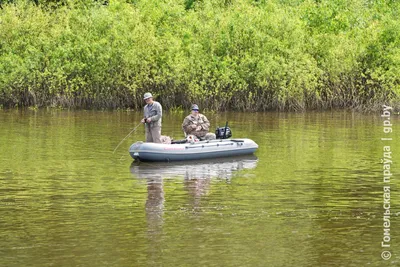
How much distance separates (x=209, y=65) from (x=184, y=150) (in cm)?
2062

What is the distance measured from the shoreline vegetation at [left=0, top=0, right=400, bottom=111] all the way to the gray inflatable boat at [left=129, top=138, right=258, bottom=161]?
57.5 feet

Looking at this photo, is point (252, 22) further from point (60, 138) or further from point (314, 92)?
point (60, 138)

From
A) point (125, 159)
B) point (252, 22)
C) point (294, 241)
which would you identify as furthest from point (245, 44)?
point (294, 241)

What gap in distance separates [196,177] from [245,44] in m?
24.1

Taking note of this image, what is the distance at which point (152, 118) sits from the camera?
23.5 m

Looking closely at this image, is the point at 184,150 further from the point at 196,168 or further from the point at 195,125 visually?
the point at 195,125

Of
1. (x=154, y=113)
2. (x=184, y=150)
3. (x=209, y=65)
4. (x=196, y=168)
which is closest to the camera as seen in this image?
(x=196, y=168)

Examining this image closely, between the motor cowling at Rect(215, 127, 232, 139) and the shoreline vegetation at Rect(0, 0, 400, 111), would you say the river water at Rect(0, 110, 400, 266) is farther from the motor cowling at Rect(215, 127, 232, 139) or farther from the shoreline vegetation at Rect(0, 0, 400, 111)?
the shoreline vegetation at Rect(0, 0, 400, 111)

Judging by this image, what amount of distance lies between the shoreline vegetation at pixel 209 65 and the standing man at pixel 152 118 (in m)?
18.6

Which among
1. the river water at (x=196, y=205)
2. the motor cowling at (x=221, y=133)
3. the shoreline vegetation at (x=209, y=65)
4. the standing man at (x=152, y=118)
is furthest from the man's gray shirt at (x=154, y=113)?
the shoreline vegetation at (x=209, y=65)

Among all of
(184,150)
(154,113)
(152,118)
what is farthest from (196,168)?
(154,113)

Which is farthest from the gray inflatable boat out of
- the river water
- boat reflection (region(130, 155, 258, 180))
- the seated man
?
the seated man

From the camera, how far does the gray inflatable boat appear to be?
75.9 feet

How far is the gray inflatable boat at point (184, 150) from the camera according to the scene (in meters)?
23.1
